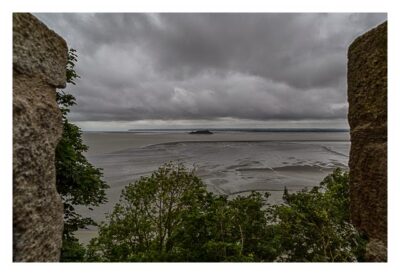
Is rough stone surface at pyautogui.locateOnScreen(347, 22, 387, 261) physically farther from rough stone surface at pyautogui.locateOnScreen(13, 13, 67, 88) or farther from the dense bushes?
the dense bushes

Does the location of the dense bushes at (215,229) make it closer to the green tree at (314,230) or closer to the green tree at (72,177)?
the green tree at (314,230)

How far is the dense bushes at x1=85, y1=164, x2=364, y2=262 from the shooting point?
7.55 meters

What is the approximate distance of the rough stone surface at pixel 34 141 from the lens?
121 centimetres

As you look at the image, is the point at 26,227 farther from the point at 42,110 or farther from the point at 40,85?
the point at 40,85

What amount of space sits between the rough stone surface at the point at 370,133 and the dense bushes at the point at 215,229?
587 centimetres

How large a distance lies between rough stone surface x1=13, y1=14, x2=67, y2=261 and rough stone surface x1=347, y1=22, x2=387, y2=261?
6.24ft

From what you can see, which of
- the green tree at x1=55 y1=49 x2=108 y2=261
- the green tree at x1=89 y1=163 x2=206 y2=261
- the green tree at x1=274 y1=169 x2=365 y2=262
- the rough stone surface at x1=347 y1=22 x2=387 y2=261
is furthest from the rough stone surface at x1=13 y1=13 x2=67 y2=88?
the green tree at x1=274 y1=169 x2=365 y2=262

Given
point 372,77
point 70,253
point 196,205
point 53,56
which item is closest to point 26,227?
point 53,56

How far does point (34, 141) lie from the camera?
1287mm

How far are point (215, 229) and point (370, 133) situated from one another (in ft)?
23.4

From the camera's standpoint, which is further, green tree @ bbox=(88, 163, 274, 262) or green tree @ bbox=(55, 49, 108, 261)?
green tree @ bbox=(88, 163, 274, 262)

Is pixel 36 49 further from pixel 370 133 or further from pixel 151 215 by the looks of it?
pixel 151 215

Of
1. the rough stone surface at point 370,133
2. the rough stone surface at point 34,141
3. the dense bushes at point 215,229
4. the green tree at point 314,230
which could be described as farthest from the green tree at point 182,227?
the rough stone surface at point 34,141

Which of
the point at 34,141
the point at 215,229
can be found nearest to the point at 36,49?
the point at 34,141
